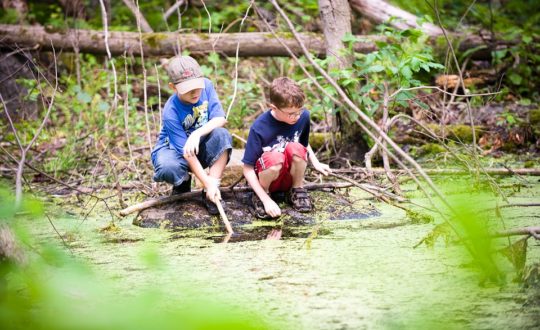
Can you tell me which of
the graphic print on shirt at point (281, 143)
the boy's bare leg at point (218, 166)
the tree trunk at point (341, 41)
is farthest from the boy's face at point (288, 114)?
the tree trunk at point (341, 41)

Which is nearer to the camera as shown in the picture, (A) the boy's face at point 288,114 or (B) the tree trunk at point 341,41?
(A) the boy's face at point 288,114

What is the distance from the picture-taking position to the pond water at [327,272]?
6.35ft

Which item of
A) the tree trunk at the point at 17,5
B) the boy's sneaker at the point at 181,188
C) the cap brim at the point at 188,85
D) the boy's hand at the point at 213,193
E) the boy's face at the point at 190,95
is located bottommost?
the boy's sneaker at the point at 181,188

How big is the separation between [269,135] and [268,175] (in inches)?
8.9

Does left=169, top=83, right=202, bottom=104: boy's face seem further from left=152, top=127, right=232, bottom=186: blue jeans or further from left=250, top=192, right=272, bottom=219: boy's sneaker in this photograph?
left=250, top=192, right=272, bottom=219: boy's sneaker

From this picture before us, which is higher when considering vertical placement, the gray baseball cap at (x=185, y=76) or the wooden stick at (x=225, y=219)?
the gray baseball cap at (x=185, y=76)

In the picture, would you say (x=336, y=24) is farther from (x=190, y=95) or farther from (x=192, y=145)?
(x=192, y=145)

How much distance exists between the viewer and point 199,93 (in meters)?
3.70

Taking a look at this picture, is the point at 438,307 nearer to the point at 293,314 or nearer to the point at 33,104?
the point at 293,314

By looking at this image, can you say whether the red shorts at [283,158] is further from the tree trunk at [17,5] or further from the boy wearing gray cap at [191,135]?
the tree trunk at [17,5]

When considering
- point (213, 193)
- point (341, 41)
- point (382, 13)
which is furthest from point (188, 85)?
point (382, 13)

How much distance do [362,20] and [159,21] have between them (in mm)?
2833

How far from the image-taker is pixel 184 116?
12.3 ft

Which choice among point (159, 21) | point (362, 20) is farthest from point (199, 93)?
point (159, 21)
